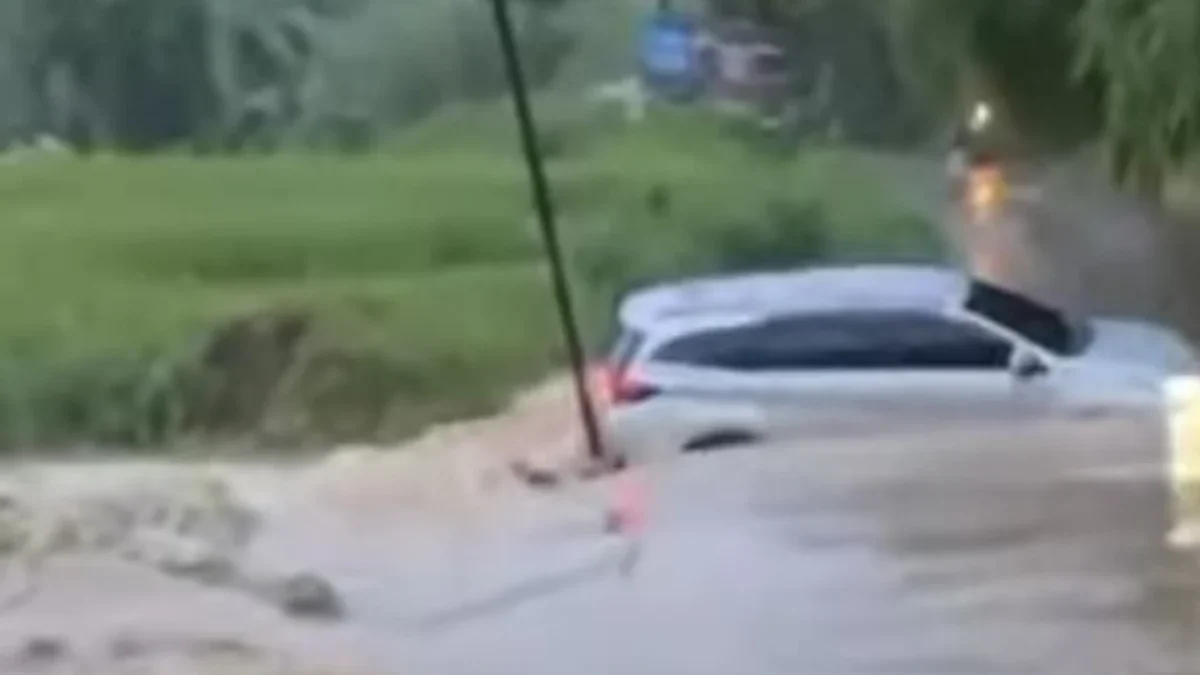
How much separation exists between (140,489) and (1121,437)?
65 centimetres

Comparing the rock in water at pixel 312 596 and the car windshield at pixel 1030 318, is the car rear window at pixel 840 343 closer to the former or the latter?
the car windshield at pixel 1030 318

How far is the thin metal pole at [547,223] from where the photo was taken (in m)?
1.36

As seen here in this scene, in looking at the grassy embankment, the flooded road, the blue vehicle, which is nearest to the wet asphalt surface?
the flooded road

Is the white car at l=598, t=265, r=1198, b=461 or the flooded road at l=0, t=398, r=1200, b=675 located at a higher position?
the white car at l=598, t=265, r=1198, b=461

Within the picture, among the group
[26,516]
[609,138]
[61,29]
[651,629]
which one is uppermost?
[61,29]

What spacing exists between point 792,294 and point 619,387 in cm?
13

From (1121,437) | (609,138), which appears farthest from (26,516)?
(1121,437)

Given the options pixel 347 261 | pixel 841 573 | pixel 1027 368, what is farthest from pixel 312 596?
pixel 1027 368

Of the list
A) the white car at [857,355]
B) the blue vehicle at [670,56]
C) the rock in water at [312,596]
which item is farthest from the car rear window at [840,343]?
the rock in water at [312,596]

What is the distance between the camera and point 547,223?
1.38 metres

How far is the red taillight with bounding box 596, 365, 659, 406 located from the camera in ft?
4.48

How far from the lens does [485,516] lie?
136 cm

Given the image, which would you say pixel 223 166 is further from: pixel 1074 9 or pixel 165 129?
pixel 1074 9

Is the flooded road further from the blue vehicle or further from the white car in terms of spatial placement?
the blue vehicle
